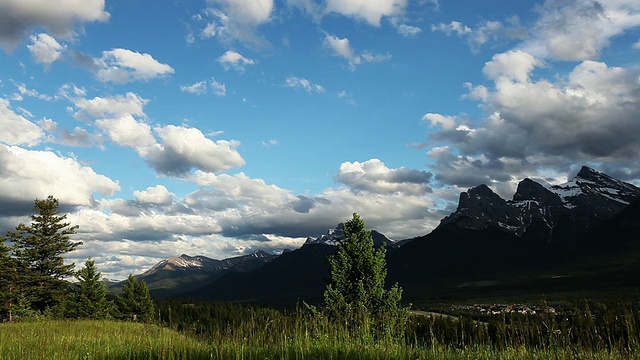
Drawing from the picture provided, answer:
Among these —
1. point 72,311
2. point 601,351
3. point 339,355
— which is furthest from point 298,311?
point 72,311

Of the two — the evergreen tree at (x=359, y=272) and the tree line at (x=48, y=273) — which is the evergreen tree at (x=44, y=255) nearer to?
the tree line at (x=48, y=273)

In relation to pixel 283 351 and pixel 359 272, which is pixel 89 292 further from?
pixel 283 351

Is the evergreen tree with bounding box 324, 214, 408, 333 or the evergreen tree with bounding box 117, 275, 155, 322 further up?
the evergreen tree with bounding box 324, 214, 408, 333

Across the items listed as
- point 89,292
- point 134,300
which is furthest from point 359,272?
point 134,300

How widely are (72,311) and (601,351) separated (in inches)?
2866

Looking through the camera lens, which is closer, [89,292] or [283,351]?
[283,351]

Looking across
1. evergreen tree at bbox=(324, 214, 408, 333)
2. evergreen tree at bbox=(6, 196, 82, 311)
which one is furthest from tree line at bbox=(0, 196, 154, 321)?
evergreen tree at bbox=(324, 214, 408, 333)

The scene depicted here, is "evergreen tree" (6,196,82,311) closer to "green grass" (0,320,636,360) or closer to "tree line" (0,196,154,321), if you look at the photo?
"tree line" (0,196,154,321)

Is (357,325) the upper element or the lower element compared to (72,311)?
upper

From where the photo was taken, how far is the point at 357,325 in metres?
13.4

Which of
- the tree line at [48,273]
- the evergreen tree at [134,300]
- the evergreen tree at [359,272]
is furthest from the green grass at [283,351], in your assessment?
the evergreen tree at [134,300]

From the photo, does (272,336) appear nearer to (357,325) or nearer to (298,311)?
(298,311)

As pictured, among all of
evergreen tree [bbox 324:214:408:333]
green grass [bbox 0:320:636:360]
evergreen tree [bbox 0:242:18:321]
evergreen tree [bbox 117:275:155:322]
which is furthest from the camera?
evergreen tree [bbox 117:275:155:322]

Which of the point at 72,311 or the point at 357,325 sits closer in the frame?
the point at 357,325
